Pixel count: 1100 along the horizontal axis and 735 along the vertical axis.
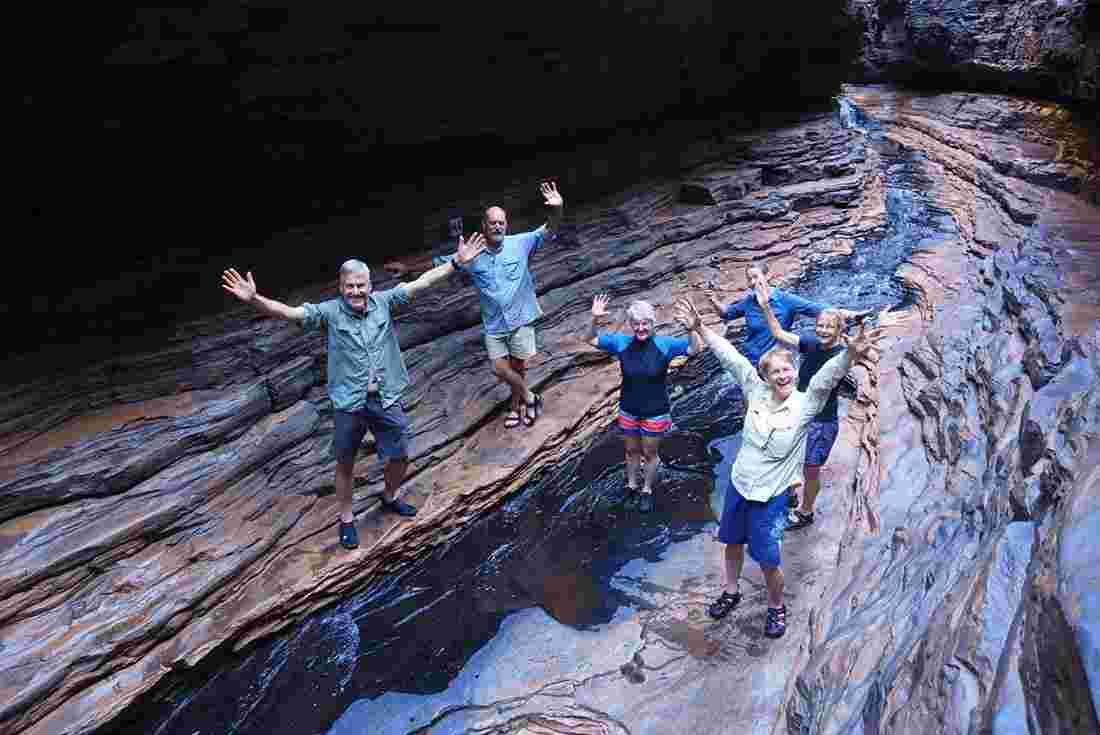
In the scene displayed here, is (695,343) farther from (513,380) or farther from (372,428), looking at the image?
(372,428)

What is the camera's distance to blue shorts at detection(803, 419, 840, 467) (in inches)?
195

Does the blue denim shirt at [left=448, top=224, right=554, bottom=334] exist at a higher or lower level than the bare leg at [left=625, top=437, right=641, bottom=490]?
higher

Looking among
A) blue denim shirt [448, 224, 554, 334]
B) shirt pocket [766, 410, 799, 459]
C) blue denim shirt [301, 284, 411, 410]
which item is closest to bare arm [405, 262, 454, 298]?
blue denim shirt [301, 284, 411, 410]

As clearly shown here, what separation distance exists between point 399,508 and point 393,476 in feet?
0.86

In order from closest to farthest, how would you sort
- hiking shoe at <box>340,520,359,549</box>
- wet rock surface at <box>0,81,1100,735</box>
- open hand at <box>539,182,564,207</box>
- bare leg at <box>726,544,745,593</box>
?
wet rock surface at <box>0,81,1100,735</box>
bare leg at <box>726,544,745,593</box>
hiking shoe at <box>340,520,359,549</box>
open hand at <box>539,182,564,207</box>

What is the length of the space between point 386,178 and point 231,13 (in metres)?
2.51

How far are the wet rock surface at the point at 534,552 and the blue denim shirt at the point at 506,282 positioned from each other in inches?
36.6

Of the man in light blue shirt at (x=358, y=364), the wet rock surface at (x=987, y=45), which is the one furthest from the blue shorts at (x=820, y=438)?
the wet rock surface at (x=987, y=45)

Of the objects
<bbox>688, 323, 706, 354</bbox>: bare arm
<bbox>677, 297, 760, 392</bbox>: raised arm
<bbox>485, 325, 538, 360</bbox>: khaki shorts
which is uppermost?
<bbox>677, 297, 760, 392</bbox>: raised arm

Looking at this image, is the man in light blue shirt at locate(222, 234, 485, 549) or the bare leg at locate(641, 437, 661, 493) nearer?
the man in light blue shirt at locate(222, 234, 485, 549)

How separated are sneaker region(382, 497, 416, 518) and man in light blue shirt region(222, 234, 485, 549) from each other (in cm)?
36

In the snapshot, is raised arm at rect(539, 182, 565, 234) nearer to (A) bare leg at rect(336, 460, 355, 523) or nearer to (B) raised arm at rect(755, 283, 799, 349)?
(B) raised arm at rect(755, 283, 799, 349)

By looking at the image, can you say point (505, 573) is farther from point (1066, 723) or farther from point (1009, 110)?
point (1009, 110)

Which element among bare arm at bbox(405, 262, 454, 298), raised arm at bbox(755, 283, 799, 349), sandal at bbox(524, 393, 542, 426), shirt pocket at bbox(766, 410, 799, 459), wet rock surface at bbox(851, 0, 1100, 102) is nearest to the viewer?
shirt pocket at bbox(766, 410, 799, 459)
